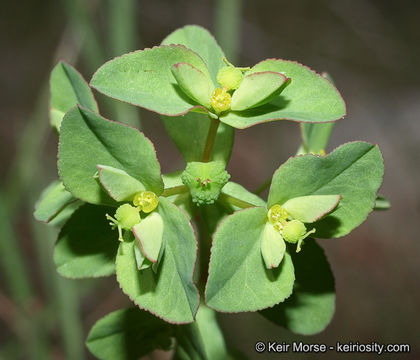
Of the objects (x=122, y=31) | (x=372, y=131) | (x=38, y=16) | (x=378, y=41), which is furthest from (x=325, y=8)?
(x=122, y=31)

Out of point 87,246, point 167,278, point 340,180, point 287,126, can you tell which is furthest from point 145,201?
point 287,126

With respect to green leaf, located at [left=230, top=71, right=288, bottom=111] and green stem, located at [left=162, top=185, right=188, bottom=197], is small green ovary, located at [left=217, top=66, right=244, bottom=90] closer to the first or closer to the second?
green leaf, located at [left=230, top=71, right=288, bottom=111]

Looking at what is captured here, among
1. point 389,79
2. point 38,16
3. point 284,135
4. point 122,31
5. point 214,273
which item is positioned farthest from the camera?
point 38,16

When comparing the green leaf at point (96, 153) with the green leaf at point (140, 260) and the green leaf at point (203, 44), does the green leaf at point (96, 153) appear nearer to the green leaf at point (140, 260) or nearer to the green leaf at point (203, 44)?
the green leaf at point (140, 260)

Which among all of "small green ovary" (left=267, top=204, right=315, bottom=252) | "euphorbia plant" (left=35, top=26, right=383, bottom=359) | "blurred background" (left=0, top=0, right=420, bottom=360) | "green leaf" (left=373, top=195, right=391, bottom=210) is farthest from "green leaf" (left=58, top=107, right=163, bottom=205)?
"blurred background" (left=0, top=0, right=420, bottom=360)

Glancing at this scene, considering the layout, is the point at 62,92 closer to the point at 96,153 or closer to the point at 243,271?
the point at 96,153

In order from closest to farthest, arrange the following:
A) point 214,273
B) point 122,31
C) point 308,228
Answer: point 214,273 < point 308,228 < point 122,31

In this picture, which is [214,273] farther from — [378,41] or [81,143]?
[378,41]
